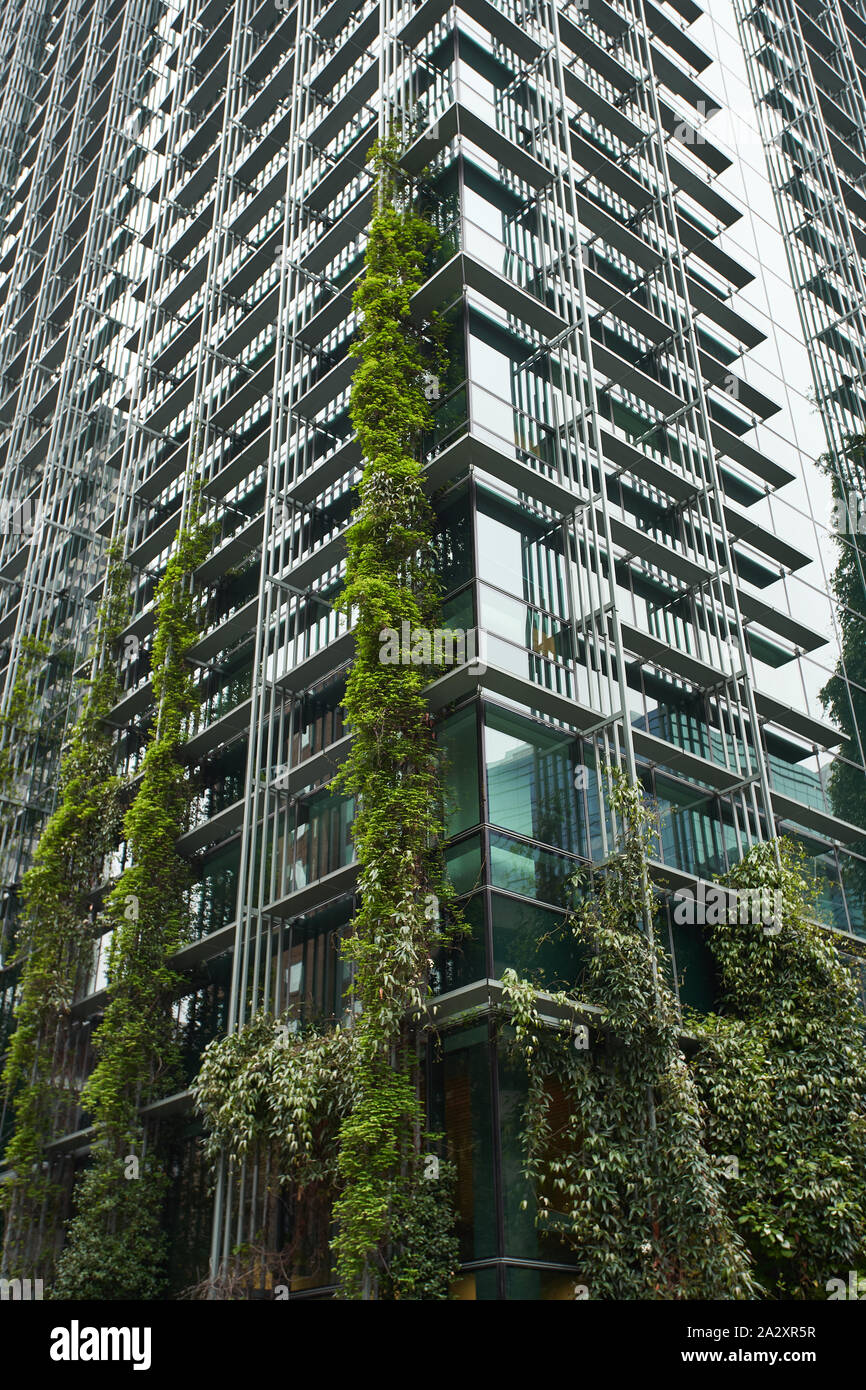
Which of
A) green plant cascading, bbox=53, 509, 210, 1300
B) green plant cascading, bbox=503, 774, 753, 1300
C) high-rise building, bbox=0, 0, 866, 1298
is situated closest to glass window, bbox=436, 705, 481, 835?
high-rise building, bbox=0, 0, 866, 1298

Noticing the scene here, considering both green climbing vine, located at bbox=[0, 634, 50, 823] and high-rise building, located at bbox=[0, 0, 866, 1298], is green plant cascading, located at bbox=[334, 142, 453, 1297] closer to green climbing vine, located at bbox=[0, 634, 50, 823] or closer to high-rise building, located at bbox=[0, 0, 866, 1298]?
high-rise building, located at bbox=[0, 0, 866, 1298]

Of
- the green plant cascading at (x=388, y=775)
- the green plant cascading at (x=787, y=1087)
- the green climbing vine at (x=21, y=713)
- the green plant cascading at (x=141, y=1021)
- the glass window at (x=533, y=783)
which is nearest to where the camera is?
the green plant cascading at (x=388, y=775)

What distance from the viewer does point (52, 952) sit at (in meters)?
30.1

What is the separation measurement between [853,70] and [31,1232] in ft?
153

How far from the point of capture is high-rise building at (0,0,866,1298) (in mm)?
21781

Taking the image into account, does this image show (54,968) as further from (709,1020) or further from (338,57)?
(338,57)

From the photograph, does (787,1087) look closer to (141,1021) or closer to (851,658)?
(141,1021)

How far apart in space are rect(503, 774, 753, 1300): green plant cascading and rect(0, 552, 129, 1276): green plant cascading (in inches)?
551

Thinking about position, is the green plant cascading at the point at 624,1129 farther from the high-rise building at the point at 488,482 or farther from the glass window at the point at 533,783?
the glass window at the point at 533,783

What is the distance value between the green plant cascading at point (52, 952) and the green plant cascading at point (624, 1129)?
14003 mm

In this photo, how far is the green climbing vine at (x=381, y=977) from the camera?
17406 millimetres

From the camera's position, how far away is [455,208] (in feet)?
86.2

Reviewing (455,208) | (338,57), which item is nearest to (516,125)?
(455,208)

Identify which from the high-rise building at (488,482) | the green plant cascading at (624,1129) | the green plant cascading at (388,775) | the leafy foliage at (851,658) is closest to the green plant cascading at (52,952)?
the high-rise building at (488,482)
